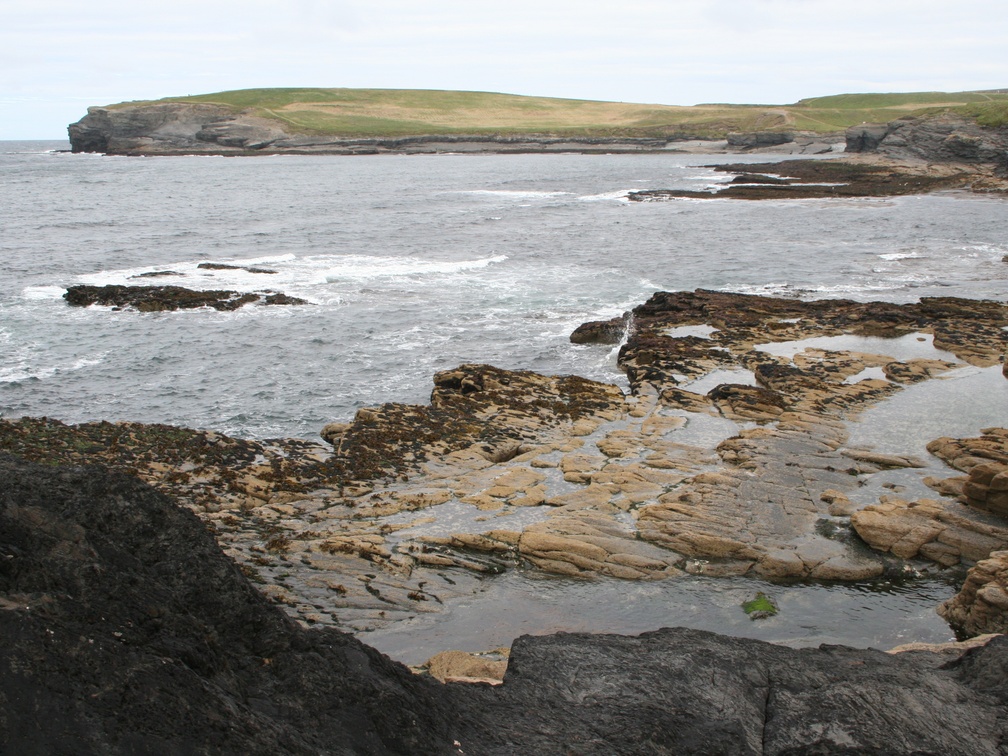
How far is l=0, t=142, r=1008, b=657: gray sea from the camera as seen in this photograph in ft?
84.0

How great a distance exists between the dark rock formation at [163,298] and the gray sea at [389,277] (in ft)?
3.35

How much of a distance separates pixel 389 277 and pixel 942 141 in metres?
76.2

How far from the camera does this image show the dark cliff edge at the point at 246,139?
163m

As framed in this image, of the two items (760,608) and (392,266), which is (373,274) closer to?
(392,266)

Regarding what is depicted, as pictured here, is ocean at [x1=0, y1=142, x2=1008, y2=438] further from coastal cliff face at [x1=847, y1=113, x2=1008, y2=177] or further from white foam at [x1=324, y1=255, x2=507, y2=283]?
coastal cliff face at [x1=847, y1=113, x2=1008, y2=177]

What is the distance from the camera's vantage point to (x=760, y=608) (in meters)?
13.5

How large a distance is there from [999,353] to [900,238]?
30948 millimetres

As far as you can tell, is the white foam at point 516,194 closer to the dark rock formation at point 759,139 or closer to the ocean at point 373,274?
the ocean at point 373,274

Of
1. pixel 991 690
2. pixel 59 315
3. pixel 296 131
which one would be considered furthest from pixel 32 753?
pixel 296 131

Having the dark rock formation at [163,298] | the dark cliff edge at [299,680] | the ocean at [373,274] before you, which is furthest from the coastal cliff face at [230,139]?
the dark cliff edge at [299,680]

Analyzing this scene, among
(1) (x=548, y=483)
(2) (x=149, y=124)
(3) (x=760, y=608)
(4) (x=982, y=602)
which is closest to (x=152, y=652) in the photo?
(3) (x=760, y=608)

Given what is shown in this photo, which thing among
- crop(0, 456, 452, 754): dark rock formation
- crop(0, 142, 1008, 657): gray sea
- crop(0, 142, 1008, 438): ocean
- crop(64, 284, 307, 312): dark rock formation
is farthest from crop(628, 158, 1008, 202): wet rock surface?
crop(0, 456, 452, 754): dark rock formation

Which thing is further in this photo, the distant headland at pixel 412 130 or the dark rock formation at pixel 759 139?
the distant headland at pixel 412 130

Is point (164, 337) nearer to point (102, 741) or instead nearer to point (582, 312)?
point (582, 312)
